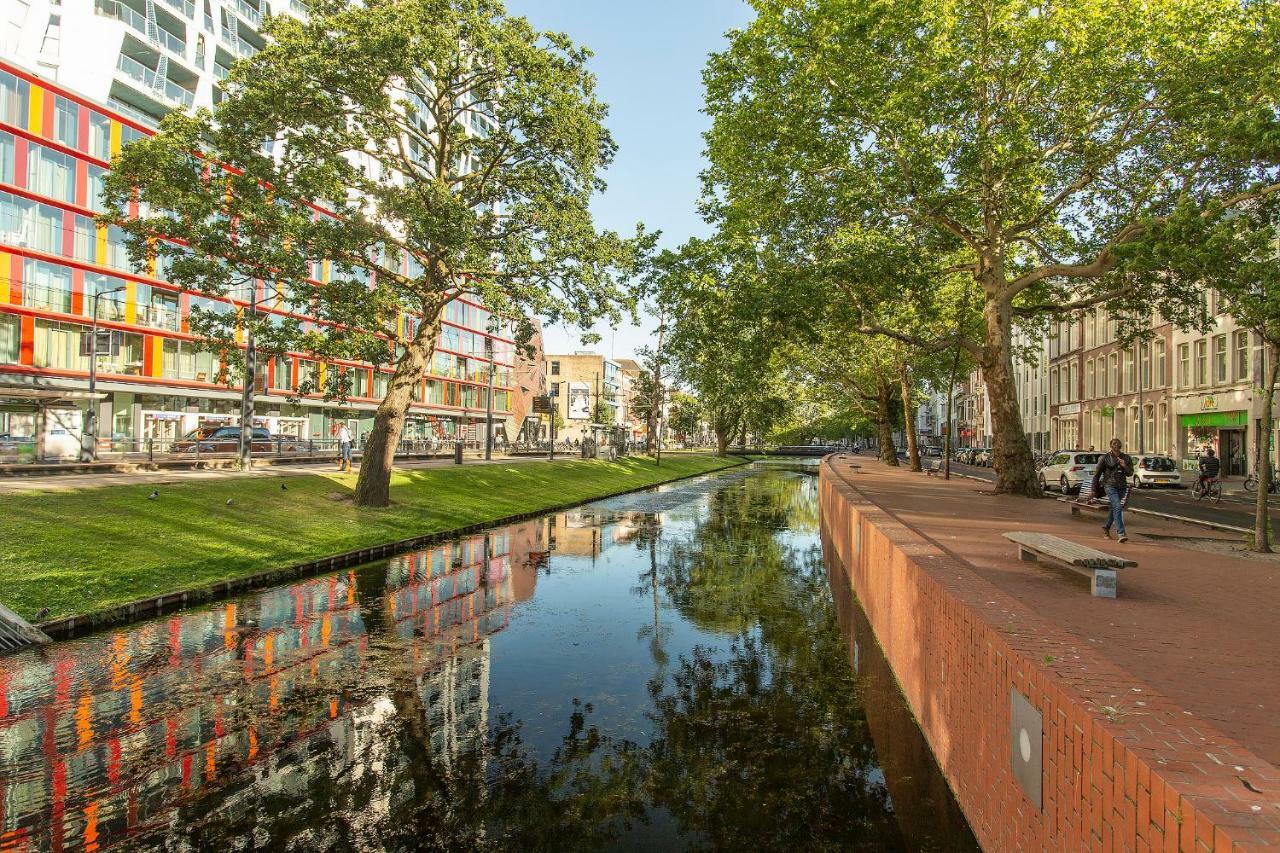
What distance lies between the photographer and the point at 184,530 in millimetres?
13578

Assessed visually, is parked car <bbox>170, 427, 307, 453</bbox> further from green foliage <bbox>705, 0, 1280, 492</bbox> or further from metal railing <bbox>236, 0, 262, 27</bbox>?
metal railing <bbox>236, 0, 262, 27</bbox>

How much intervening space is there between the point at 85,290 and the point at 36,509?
35.1 meters

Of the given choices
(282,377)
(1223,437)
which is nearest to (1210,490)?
(1223,437)

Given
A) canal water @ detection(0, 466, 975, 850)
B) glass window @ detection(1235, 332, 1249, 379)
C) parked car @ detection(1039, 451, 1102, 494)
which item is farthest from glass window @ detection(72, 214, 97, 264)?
glass window @ detection(1235, 332, 1249, 379)

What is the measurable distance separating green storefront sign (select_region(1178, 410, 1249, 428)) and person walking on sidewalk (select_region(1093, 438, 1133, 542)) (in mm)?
31531

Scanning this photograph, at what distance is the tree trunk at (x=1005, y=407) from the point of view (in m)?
21.5

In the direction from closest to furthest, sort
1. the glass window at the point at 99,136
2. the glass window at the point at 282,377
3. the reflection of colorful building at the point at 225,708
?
the reflection of colorful building at the point at 225,708 → the glass window at the point at 99,136 → the glass window at the point at 282,377

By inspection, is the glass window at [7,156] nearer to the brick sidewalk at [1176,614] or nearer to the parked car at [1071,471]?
the brick sidewalk at [1176,614]

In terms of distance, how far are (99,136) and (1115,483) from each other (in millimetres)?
48029

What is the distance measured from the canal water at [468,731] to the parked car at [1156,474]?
27025 millimetres

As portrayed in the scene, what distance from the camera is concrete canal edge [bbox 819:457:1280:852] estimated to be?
2490 mm

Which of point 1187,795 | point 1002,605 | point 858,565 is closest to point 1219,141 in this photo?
point 858,565

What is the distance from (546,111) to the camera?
1708cm

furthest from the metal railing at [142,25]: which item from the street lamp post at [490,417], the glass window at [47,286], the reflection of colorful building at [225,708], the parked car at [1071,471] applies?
the parked car at [1071,471]
